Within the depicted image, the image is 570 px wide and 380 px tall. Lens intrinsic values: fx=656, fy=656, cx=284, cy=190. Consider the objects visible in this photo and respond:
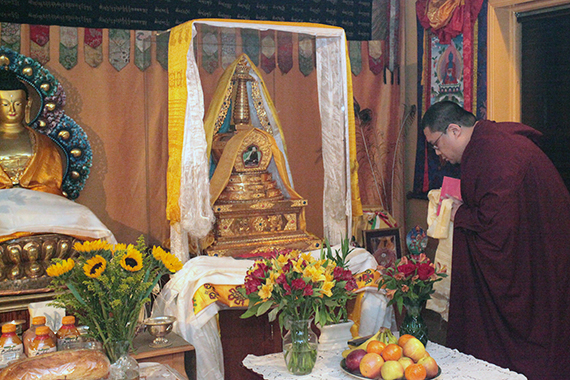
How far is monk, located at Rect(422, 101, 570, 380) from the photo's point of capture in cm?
294

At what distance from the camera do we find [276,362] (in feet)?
8.40

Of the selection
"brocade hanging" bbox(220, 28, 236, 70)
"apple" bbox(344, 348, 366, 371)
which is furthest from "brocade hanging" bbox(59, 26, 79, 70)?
"apple" bbox(344, 348, 366, 371)

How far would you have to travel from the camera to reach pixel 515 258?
2.97m

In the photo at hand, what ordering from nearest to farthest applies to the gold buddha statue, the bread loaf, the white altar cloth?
the bread loaf < the white altar cloth < the gold buddha statue

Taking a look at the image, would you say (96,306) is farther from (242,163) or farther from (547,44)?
(547,44)

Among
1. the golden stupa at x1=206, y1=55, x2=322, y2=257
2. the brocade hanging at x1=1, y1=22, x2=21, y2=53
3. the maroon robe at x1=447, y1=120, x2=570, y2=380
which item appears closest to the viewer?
the maroon robe at x1=447, y1=120, x2=570, y2=380

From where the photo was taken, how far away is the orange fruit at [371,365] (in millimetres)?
2258

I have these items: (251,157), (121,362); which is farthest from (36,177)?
(121,362)

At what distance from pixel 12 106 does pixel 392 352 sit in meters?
2.80

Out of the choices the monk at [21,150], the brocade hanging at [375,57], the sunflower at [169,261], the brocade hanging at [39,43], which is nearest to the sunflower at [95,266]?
the sunflower at [169,261]

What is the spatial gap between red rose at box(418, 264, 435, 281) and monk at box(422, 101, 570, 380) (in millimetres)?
472

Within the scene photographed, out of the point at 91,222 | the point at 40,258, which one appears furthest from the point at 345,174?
the point at 40,258

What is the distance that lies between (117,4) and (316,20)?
1545 millimetres

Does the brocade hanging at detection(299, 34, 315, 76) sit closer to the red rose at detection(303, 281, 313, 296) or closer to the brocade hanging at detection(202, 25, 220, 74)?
the brocade hanging at detection(202, 25, 220, 74)
